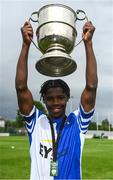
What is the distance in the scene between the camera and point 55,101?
4691mm

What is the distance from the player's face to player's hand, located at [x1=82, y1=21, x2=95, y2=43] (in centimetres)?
57

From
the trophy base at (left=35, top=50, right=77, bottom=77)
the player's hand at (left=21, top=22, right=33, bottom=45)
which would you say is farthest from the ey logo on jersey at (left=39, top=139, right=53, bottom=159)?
the player's hand at (left=21, top=22, right=33, bottom=45)

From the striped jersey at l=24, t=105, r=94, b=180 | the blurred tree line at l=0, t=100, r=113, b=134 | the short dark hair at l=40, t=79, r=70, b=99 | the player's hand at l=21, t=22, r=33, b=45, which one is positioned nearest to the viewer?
the striped jersey at l=24, t=105, r=94, b=180

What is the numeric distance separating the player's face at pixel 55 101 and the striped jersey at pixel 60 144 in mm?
77

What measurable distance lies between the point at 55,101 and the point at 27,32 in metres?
0.73

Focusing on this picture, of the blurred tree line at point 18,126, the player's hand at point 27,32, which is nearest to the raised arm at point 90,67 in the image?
the player's hand at point 27,32

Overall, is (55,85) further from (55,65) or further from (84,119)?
(84,119)

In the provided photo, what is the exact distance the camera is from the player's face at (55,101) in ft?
15.4

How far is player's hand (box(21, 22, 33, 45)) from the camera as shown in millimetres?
4621

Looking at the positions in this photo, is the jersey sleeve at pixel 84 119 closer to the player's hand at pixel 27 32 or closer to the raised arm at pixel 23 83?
the raised arm at pixel 23 83

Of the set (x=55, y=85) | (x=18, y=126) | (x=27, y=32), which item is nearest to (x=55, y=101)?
(x=55, y=85)

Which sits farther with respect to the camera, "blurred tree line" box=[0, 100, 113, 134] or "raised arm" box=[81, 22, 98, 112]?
"blurred tree line" box=[0, 100, 113, 134]

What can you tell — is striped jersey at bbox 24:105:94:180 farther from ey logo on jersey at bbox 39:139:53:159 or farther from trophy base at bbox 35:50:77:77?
trophy base at bbox 35:50:77:77

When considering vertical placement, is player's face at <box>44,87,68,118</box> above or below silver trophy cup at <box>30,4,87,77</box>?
below
